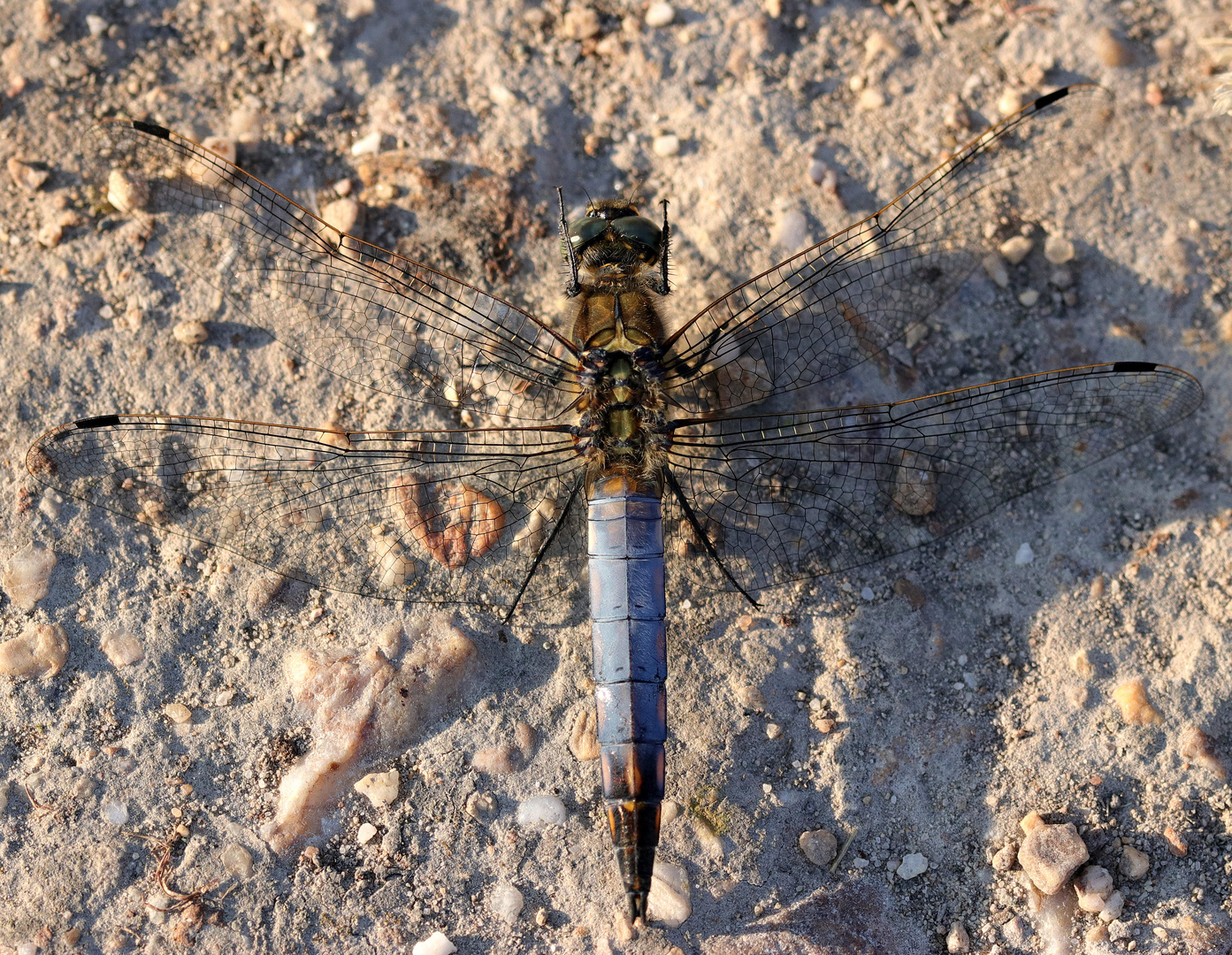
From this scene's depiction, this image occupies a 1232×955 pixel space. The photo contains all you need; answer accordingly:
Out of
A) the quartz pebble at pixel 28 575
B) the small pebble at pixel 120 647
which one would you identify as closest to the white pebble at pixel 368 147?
the quartz pebble at pixel 28 575

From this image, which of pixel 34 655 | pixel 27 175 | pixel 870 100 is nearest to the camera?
pixel 34 655

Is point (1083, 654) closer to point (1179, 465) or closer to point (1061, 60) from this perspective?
point (1179, 465)

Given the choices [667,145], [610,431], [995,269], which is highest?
[667,145]

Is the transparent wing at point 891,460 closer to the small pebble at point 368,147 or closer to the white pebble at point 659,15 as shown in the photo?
the small pebble at point 368,147

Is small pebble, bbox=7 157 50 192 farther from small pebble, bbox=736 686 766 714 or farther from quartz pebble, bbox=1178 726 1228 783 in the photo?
quartz pebble, bbox=1178 726 1228 783

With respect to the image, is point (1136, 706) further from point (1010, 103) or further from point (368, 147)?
point (368, 147)

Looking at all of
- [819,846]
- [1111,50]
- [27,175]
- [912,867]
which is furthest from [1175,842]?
[27,175]

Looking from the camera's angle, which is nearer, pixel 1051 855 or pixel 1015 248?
pixel 1051 855
